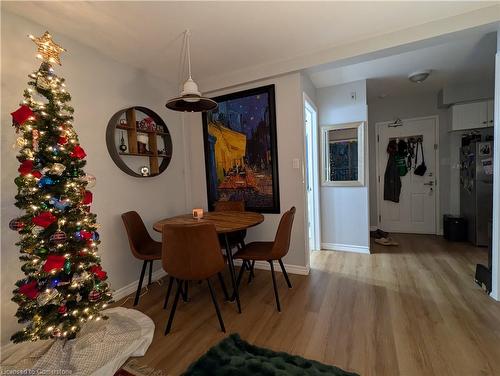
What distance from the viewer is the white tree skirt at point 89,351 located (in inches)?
58.1

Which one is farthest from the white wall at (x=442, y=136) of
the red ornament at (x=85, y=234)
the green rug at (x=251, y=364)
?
the red ornament at (x=85, y=234)

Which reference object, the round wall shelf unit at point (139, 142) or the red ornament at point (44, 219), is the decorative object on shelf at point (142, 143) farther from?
A: the red ornament at point (44, 219)

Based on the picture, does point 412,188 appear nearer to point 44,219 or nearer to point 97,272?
point 97,272

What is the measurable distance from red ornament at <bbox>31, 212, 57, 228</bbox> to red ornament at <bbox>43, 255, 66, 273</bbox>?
0.67ft

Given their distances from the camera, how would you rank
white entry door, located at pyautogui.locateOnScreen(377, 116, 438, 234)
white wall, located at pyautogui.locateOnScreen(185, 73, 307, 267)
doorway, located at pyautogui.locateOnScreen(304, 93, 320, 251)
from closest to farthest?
1. white wall, located at pyautogui.locateOnScreen(185, 73, 307, 267)
2. doorway, located at pyautogui.locateOnScreen(304, 93, 320, 251)
3. white entry door, located at pyautogui.locateOnScreen(377, 116, 438, 234)

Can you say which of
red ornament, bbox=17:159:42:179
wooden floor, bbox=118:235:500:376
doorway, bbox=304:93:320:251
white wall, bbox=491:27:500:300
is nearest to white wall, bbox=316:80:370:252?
doorway, bbox=304:93:320:251

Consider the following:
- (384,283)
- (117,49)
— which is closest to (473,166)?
(384,283)

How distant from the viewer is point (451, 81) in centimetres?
365

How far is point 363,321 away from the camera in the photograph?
189 cm

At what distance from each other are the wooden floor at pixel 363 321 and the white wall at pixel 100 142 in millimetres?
876

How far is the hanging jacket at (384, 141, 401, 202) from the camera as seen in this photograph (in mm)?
4449

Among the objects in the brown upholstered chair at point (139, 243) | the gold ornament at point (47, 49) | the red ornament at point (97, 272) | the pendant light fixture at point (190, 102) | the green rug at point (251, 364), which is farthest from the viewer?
the brown upholstered chair at point (139, 243)

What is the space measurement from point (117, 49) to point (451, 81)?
182 inches

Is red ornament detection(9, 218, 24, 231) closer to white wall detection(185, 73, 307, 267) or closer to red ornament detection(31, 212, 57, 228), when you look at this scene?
red ornament detection(31, 212, 57, 228)
